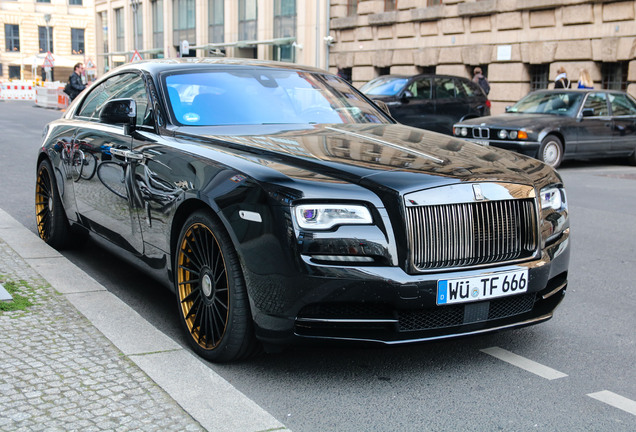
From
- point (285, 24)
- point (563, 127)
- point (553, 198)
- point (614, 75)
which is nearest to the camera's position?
point (553, 198)

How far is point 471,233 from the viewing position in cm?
372

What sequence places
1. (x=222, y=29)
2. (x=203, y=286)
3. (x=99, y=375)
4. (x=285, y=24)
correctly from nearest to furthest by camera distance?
(x=99, y=375) < (x=203, y=286) < (x=285, y=24) < (x=222, y=29)

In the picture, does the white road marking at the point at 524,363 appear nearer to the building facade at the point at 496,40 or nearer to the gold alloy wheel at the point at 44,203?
the gold alloy wheel at the point at 44,203

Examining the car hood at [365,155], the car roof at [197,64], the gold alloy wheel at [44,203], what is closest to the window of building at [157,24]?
the gold alloy wheel at [44,203]

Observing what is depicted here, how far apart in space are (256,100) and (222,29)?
39.2 meters

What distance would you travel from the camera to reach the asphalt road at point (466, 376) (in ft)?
11.2

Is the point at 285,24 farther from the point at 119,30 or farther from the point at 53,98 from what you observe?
the point at 119,30

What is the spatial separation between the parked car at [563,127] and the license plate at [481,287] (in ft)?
35.6

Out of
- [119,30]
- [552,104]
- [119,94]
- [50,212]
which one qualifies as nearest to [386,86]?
[552,104]

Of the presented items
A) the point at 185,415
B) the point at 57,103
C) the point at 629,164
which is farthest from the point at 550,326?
the point at 57,103

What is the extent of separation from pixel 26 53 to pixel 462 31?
68.8 metres

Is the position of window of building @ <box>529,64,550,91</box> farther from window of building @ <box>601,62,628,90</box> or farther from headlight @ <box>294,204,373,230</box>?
headlight @ <box>294,204,373,230</box>

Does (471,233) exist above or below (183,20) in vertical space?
below

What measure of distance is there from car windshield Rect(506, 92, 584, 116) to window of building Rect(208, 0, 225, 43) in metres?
29.0
